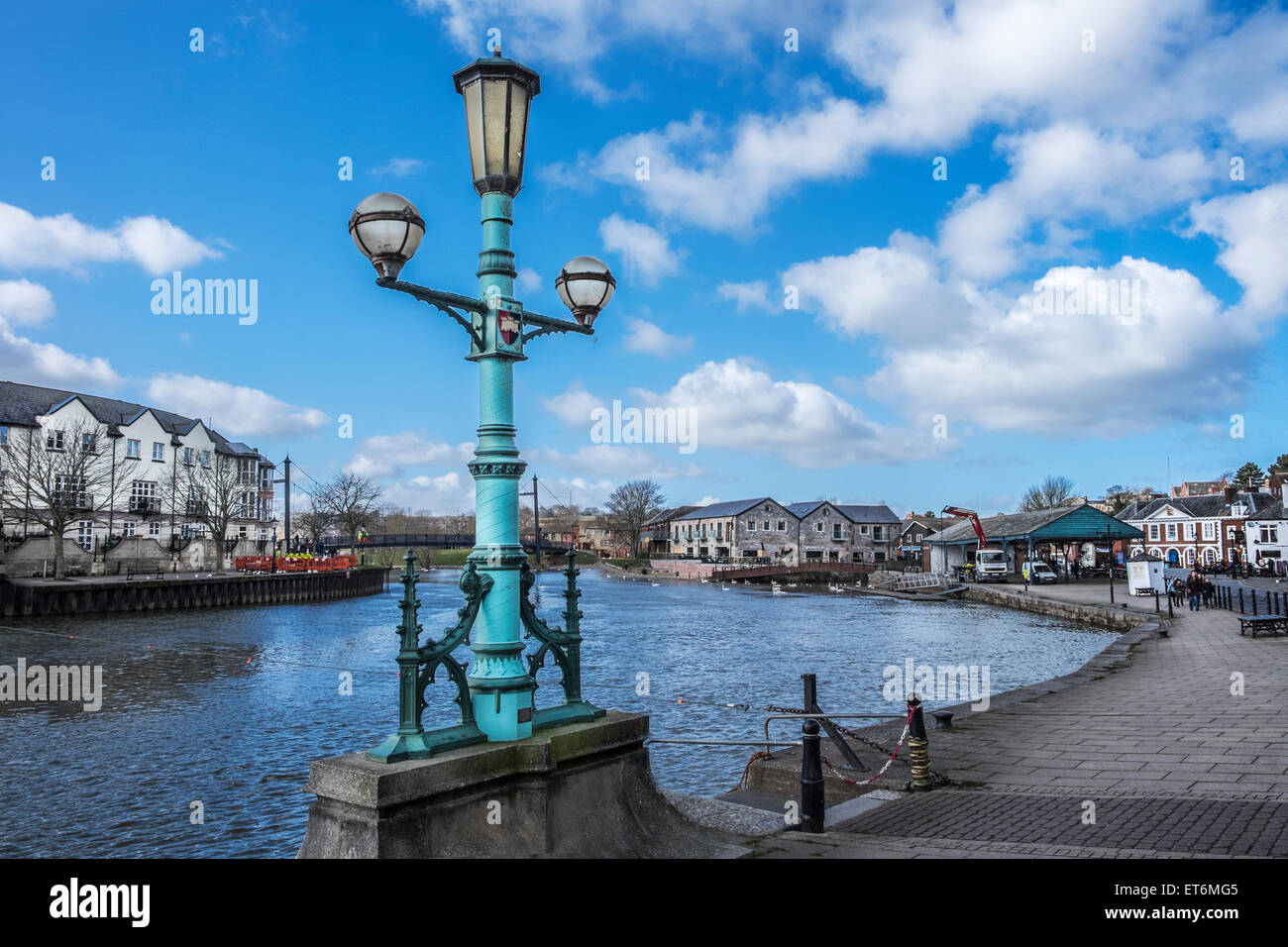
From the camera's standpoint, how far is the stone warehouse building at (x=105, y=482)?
56.3 metres

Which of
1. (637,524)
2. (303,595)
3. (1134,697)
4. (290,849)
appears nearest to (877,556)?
(637,524)

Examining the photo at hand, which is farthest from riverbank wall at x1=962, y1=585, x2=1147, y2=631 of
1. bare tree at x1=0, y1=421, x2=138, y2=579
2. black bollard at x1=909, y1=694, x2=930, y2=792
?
bare tree at x1=0, y1=421, x2=138, y2=579

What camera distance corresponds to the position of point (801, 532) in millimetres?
113000

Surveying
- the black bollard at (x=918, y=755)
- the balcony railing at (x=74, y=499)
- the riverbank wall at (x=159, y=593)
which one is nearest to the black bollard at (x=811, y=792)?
the black bollard at (x=918, y=755)

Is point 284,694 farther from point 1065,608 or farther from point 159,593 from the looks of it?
point 1065,608

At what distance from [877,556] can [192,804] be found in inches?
4352

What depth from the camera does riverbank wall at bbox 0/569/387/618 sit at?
42.3m

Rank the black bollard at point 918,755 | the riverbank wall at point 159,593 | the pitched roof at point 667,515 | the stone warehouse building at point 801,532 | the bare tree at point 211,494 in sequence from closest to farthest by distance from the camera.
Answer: the black bollard at point 918,755, the riverbank wall at point 159,593, the bare tree at point 211,494, the stone warehouse building at point 801,532, the pitched roof at point 667,515

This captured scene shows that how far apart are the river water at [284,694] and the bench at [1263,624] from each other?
4.85m

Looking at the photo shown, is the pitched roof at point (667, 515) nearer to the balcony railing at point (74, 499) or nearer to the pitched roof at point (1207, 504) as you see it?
the pitched roof at point (1207, 504)

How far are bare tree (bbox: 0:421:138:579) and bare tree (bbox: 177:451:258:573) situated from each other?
4907mm

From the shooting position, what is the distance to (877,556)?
381ft

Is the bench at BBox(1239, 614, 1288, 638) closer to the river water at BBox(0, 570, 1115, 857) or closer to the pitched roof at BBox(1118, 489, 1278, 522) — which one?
the river water at BBox(0, 570, 1115, 857)
